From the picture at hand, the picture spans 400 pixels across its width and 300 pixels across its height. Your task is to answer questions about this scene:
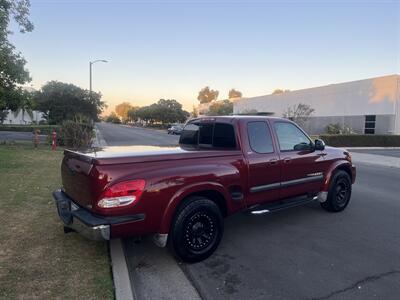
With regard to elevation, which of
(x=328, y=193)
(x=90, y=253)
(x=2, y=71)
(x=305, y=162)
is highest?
(x=2, y=71)

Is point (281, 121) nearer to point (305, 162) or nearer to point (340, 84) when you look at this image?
point (305, 162)

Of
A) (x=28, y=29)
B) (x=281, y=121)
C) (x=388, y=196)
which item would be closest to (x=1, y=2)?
(x=28, y=29)

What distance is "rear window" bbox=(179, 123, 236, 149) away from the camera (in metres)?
5.23

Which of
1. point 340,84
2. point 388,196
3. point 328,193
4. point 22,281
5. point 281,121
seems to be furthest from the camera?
point 340,84

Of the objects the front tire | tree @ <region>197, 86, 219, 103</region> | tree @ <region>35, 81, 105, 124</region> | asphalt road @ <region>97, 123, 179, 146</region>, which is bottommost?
asphalt road @ <region>97, 123, 179, 146</region>

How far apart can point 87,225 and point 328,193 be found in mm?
4513

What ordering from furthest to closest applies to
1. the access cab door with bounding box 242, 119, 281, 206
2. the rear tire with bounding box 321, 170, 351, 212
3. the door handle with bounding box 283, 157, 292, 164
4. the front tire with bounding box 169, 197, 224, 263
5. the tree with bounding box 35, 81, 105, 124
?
the tree with bounding box 35, 81, 105, 124
the rear tire with bounding box 321, 170, 351, 212
the door handle with bounding box 283, 157, 292, 164
the access cab door with bounding box 242, 119, 281, 206
the front tire with bounding box 169, 197, 224, 263

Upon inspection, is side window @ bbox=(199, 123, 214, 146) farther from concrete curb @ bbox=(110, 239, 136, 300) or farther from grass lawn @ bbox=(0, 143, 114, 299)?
grass lawn @ bbox=(0, 143, 114, 299)

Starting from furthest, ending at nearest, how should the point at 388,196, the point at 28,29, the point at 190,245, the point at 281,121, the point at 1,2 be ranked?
the point at 28,29 < the point at 1,2 < the point at 388,196 < the point at 281,121 < the point at 190,245

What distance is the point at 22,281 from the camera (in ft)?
Answer: 12.1

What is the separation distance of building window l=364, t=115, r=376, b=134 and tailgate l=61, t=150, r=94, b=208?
103 ft

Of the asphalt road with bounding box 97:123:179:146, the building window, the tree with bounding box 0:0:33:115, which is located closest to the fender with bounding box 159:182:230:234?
the asphalt road with bounding box 97:123:179:146

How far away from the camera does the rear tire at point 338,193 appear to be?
6.58m

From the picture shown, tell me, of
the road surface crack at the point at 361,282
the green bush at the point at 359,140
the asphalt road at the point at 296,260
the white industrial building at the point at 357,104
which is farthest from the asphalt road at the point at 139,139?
the green bush at the point at 359,140
